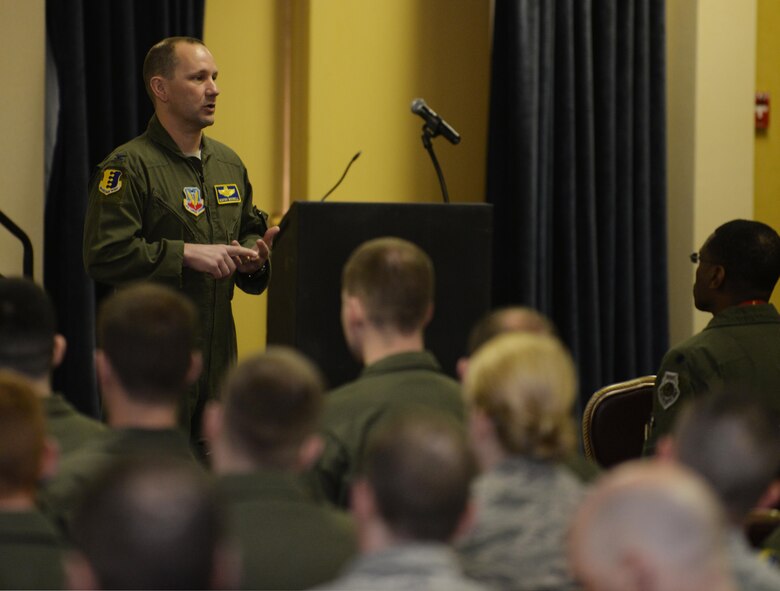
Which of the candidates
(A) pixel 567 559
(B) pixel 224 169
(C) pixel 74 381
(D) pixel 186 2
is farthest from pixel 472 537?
(D) pixel 186 2

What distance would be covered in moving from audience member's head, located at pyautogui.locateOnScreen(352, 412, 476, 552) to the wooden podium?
1547 mm

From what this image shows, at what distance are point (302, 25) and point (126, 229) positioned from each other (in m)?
1.90

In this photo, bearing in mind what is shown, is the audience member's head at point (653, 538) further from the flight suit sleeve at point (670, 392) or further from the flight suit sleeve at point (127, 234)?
the flight suit sleeve at point (127, 234)

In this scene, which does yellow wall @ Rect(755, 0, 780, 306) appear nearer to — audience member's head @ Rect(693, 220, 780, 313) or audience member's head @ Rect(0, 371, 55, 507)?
audience member's head @ Rect(693, 220, 780, 313)

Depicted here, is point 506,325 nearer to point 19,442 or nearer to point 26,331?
point 26,331

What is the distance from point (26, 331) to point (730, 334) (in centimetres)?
198

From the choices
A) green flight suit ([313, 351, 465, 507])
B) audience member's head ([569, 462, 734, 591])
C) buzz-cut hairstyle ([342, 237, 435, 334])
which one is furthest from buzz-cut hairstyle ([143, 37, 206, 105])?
audience member's head ([569, 462, 734, 591])

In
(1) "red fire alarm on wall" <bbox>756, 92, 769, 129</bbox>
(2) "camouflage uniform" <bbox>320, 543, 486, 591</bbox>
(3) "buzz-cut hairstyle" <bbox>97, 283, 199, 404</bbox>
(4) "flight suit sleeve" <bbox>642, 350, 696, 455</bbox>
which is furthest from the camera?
(1) "red fire alarm on wall" <bbox>756, 92, 769, 129</bbox>

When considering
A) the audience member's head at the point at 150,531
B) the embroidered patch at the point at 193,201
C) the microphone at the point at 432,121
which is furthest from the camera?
the embroidered patch at the point at 193,201

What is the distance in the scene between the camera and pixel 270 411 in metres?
2.02

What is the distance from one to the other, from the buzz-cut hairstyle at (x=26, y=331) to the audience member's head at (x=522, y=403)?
876mm

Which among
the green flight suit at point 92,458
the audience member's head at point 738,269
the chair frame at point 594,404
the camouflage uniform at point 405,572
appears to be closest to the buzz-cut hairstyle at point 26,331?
the green flight suit at point 92,458

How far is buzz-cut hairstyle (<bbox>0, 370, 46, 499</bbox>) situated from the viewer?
6.26ft

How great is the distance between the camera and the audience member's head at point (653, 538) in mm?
1559
